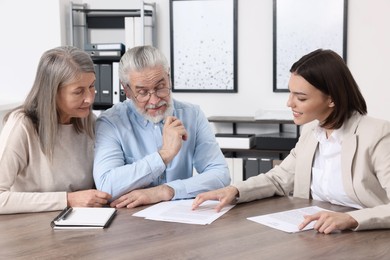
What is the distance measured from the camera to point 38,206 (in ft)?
6.29

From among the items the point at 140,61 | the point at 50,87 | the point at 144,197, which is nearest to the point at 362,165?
the point at 144,197

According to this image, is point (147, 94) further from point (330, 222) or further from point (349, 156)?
point (330, 222)

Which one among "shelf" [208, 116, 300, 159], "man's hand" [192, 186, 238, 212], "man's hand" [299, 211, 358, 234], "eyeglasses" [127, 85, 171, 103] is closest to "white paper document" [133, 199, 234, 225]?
"man's hand" [192, 186, 238, 212]

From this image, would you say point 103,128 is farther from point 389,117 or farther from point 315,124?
point 389,117

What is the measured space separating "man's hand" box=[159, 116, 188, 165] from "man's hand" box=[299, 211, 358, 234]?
0.62 metres

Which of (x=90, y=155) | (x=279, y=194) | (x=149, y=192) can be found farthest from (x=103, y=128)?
(x=279, y=194)

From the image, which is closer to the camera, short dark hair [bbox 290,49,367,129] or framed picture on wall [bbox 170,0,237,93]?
short dark hair [bbox 290,49,367,129]

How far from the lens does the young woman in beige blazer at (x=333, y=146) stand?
1894mm

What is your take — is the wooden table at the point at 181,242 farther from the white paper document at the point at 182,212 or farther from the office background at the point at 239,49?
the office background at the point at 239,49

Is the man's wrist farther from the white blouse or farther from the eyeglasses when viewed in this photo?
the white blouse

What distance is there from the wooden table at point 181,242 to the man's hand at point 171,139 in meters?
0.35

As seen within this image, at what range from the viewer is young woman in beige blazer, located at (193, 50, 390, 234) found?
74.5 inches

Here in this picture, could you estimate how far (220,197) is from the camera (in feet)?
6.42

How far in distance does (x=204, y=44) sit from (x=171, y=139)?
238 centimetres
